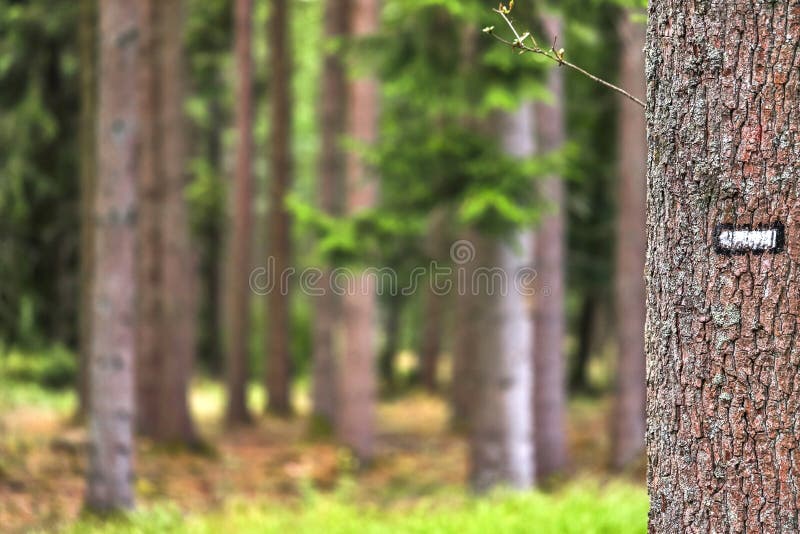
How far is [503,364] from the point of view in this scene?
9.06 m

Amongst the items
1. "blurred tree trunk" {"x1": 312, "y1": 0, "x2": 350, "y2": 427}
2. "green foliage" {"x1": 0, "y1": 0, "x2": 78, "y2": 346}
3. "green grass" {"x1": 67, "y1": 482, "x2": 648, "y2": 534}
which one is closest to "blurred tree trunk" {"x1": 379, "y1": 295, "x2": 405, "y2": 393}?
"blurred tree trunk" {"x1": 312, "y1": 0, "x2": 350, "y2": 427}

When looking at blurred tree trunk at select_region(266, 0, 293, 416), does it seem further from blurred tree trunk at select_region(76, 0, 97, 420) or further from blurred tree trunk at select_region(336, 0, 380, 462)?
blurred tree trunk at select_region(76, 0, 97, 420)

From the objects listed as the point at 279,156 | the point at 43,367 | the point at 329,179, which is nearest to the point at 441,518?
the point at 329,179

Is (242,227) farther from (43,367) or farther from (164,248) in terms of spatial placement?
(43,367)

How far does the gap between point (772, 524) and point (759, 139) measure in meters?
1.12

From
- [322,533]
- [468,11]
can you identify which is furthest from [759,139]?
[322,533]

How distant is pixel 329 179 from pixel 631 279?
594 centimetres

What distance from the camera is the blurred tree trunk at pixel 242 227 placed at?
58.4ft

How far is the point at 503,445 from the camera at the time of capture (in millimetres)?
9234

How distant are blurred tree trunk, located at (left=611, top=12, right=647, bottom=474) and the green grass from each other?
139 inches

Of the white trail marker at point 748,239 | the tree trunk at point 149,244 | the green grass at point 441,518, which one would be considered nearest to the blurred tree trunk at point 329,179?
the tree trunk at point 149,244

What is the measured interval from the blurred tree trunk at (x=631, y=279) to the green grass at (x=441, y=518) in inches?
139

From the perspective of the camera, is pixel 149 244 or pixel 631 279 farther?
pixel 149 244

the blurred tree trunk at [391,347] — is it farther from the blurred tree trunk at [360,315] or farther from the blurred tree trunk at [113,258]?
the blurred tree trunk at [113,258]
